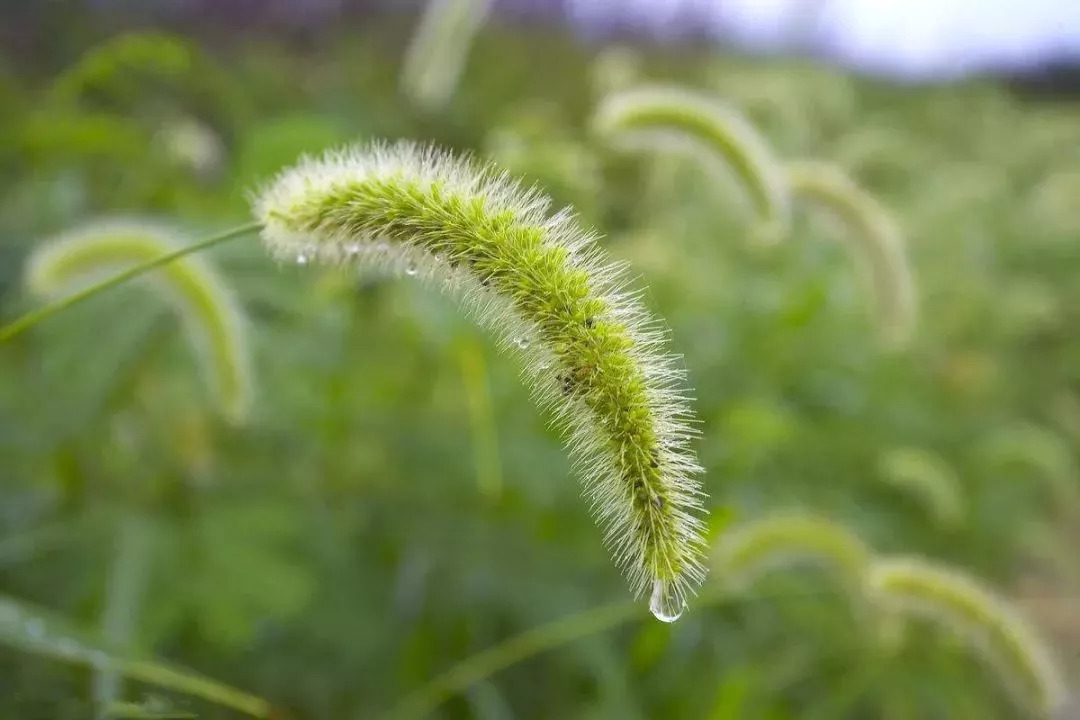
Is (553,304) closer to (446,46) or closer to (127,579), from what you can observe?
(127,579)

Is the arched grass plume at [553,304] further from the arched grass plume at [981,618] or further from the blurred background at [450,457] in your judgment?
the arched grass plume at [981,618]

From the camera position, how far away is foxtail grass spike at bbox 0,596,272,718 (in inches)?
48.7

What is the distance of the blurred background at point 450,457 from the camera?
1.97 meters

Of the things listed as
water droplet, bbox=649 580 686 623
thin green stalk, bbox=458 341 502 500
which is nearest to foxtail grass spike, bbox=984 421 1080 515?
thin green stalk, bbox=458 341 502 500

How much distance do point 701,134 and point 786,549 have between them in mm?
1015

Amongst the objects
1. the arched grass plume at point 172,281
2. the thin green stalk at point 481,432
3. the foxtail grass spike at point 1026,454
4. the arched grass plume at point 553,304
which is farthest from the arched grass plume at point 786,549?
the foxtail grass spike at point 1026,454

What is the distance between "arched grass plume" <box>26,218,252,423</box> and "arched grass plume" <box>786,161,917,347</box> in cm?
152

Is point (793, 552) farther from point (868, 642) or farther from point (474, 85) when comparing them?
point (474, 85)

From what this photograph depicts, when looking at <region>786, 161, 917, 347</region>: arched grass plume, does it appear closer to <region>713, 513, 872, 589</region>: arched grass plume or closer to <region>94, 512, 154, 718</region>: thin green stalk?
<region>713, 513, 872, 589</region>: arched grass plume

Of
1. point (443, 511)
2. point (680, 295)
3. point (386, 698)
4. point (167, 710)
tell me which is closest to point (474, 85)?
point (680, 295)

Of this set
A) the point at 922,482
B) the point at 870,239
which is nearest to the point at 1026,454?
the point at 922,482

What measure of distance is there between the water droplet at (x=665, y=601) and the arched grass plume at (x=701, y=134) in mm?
1389

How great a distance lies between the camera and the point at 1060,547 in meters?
4.62

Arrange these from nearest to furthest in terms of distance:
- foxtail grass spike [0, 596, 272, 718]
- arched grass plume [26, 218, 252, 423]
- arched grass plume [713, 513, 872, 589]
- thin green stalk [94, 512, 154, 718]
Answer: foxtail grass spike [0, 596, 272, 718] < arched grass plume [26, 218, 252, 423] < thin green stalk [94, 512, 154, 718] < arched grass plume [713, 513, 872, 589]
